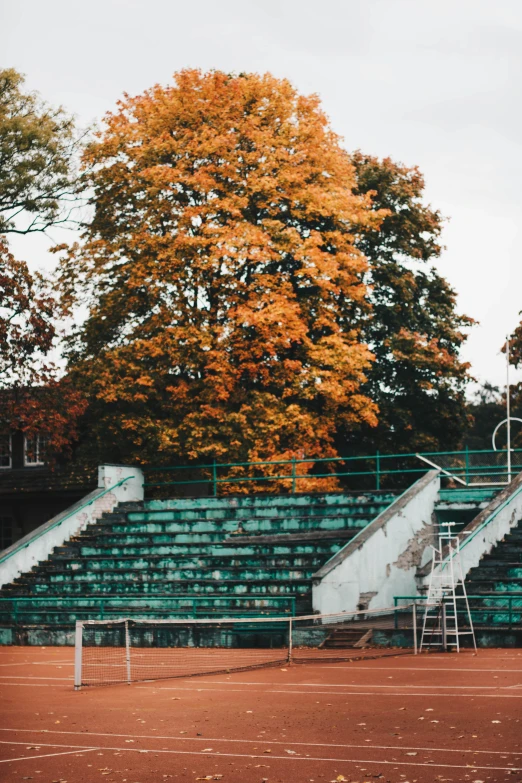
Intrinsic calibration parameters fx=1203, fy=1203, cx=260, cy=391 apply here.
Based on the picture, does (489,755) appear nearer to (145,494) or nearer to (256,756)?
(256,756)

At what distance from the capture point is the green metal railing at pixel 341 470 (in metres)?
31.7

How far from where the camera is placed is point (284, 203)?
39094mm

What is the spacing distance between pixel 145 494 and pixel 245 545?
10122 mm

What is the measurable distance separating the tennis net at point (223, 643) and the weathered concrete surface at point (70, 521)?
18.4 feet

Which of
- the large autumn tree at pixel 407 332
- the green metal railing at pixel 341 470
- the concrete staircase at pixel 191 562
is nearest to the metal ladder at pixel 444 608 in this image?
the concrete staircase at pixel 191 562

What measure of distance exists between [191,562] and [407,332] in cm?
1867

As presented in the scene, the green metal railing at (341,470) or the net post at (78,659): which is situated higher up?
the green metal railing at (341,470)

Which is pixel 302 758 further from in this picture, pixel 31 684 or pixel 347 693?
pixel 31 684

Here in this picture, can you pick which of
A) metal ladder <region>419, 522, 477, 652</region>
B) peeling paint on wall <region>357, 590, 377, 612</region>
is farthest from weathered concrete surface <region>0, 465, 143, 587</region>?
metal ladder <region>419, 522, 477, 652</region>

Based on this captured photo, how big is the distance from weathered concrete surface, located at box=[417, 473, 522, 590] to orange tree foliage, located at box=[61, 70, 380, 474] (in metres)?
8.60

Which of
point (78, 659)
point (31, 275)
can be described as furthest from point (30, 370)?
point (78, 659)

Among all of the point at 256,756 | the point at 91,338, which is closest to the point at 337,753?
the point at 256,756

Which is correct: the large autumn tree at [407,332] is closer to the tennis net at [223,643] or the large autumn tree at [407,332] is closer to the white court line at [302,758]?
the tennis net at [223,643]

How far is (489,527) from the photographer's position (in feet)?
88.6
